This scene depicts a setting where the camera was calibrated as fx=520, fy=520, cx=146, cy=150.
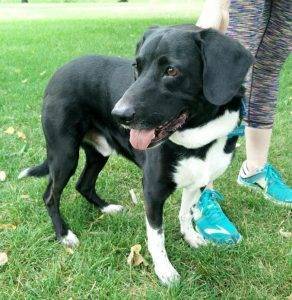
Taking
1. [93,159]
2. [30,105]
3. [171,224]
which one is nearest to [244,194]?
[171,224]

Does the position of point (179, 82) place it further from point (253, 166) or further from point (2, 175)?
point (2, 175)

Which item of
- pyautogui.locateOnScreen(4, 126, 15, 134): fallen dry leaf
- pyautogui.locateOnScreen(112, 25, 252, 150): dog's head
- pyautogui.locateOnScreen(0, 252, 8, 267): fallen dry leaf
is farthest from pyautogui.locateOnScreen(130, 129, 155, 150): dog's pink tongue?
pyautogui.locateOnScreen(4, 126, 15, 134): fallen dry leaf

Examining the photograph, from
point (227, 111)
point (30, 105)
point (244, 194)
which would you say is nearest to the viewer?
point (227, 111)

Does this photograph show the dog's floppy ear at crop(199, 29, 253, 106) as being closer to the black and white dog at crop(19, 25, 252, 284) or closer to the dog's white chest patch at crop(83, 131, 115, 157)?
the black and white dog at crop(19, 25, 252, 284)

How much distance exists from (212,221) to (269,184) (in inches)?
27.0

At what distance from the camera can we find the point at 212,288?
278cm

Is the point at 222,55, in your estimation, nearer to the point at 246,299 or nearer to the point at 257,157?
the point at 246,299

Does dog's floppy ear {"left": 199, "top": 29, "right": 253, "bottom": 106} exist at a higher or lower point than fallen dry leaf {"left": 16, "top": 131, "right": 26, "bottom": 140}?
higher

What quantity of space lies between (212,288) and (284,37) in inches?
68.2

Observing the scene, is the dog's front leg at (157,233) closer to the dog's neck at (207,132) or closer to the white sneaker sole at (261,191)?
the dog's neck at (207,132)

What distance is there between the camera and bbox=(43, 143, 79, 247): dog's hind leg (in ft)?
10.4

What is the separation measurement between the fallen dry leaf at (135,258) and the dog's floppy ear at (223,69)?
1070mm

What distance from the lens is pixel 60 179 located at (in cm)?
324

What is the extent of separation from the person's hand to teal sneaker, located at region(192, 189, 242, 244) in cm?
116
